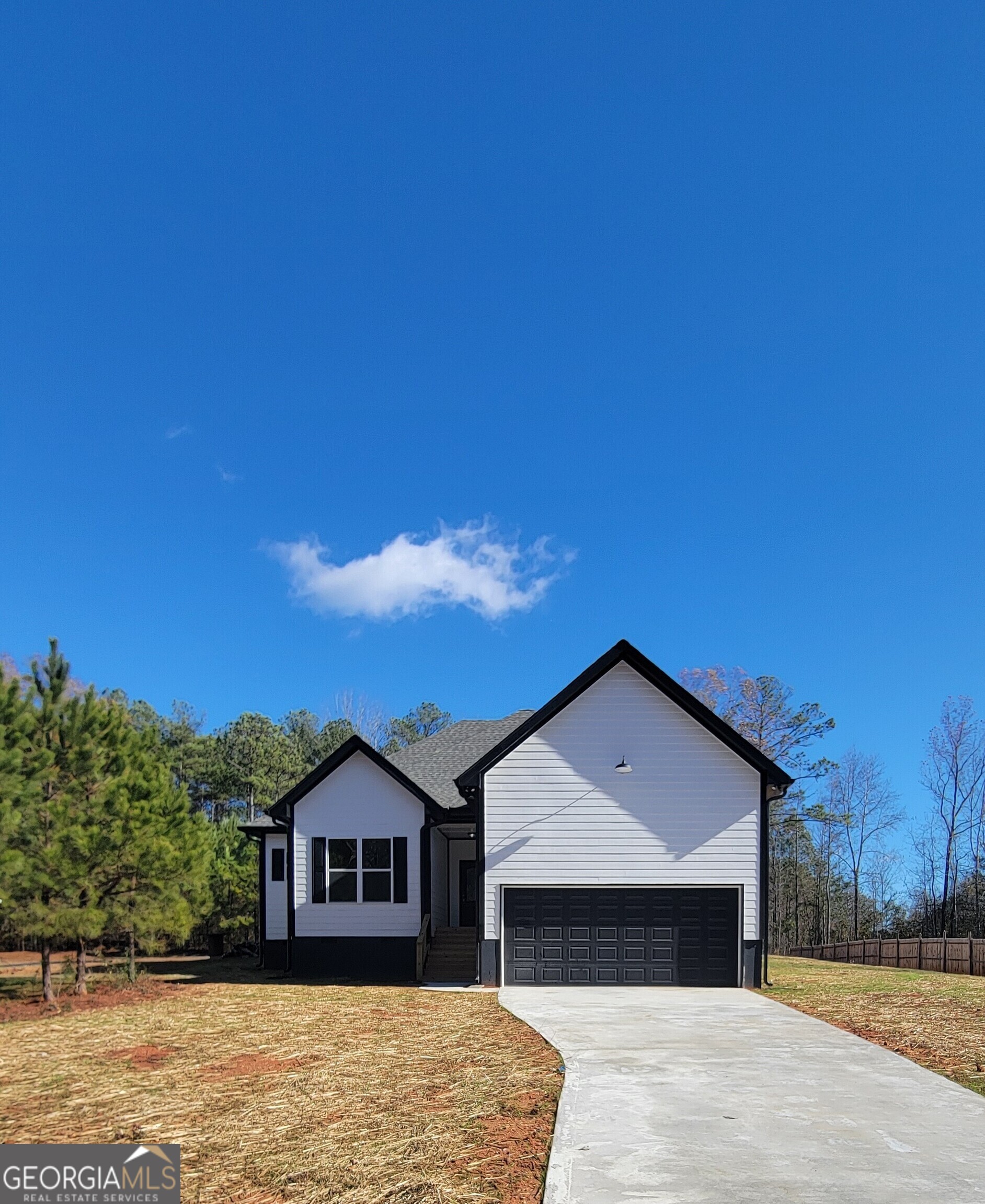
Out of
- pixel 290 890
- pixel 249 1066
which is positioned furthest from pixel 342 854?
pixel 249 1066

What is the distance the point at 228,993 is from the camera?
16.0m

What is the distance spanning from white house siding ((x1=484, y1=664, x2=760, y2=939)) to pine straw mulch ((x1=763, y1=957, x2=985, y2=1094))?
2.30 m

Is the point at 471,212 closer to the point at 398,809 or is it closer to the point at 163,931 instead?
the point at 398,809

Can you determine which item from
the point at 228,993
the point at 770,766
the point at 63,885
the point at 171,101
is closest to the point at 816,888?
the point at 770,766

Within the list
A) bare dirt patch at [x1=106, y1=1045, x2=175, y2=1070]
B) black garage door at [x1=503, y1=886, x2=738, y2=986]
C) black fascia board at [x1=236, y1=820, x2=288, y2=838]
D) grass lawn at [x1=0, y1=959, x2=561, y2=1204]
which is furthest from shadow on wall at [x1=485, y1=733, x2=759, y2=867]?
bare dirt patch at [x1=106, y1=1045, x2=175, y2=1070]

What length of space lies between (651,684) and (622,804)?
2475 mm

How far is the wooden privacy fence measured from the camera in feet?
74.3

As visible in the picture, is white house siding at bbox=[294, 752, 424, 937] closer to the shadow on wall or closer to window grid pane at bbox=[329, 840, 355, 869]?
window grid pane at bbox=[329, 840, 355, 869]

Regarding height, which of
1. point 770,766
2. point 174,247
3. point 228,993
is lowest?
point 228,993

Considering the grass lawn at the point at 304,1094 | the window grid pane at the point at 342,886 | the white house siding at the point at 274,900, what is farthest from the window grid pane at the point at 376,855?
the grass lawn at the point at 304,1094

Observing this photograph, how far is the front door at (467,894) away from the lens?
23.1 m

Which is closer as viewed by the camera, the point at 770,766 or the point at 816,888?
the point at 770,766

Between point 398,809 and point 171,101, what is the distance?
50.8 feet

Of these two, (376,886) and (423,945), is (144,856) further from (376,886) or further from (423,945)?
(423,945)
